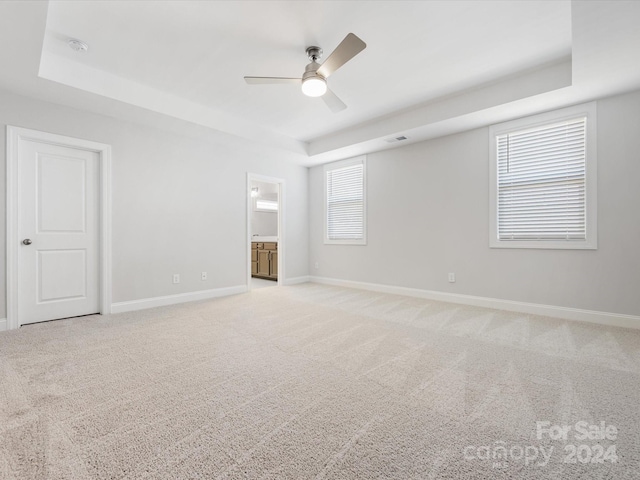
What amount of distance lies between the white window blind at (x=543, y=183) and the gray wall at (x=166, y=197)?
12.3ft

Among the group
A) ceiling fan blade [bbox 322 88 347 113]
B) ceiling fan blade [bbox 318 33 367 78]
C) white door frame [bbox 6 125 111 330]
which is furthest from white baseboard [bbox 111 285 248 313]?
ceiling fan blade [bbox 318 33 367 78]

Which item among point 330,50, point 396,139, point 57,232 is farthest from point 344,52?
point 57,232

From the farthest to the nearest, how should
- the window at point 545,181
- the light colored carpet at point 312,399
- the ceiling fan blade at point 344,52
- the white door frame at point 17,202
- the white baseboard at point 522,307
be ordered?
1. the window at point 545,181
2. the white baseboard at point 522,307
3. the white door frame at point 17,202
4. the ceiling fan blade at point 344,52
5. the light colored carpet at point 312,399

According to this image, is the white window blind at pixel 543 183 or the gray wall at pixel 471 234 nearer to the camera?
the gray wall at pixel 471 234

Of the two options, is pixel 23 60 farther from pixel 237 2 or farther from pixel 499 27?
pixel 499 27

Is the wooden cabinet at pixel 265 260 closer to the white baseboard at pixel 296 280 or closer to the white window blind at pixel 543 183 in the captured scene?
the white baseboard at pixel 296 280

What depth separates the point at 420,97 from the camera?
150 inches

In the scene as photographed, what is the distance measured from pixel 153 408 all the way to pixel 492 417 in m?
1.87

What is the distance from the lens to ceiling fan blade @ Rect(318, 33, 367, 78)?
2.17 m

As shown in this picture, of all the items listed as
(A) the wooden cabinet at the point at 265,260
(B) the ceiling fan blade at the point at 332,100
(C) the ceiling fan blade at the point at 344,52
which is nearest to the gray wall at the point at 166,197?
(A) the wooden cabinet at the point at 265,260

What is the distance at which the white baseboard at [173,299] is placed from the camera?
12.7ft

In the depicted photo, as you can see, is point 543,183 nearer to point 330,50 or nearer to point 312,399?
point 330,50

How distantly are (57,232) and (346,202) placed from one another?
4.29m

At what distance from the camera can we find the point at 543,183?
12.1 feet
